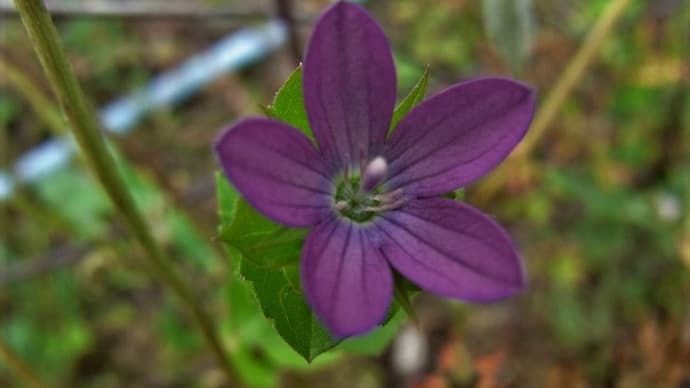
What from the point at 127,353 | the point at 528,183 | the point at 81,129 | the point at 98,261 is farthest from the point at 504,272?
the point at 127,353

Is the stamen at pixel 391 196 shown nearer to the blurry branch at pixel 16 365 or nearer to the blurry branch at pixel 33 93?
the blurry branch at pixel 16 365

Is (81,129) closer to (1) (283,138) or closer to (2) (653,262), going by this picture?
(1) (283,138)

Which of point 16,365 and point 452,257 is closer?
point 452,257

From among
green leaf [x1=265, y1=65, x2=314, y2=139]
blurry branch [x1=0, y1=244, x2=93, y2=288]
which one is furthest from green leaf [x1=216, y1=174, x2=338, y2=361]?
blurry branch [x1=0, y1=244, x2=93, y2=288]

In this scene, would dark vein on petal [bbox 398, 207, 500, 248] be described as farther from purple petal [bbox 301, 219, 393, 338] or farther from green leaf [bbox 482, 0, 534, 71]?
green leaf [bbox 482, 0, 534, 71]

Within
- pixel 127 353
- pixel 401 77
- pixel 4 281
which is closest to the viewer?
pixel 401 77

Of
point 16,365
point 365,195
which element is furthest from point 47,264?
point 365,195

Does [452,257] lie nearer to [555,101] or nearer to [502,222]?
[555,101]
